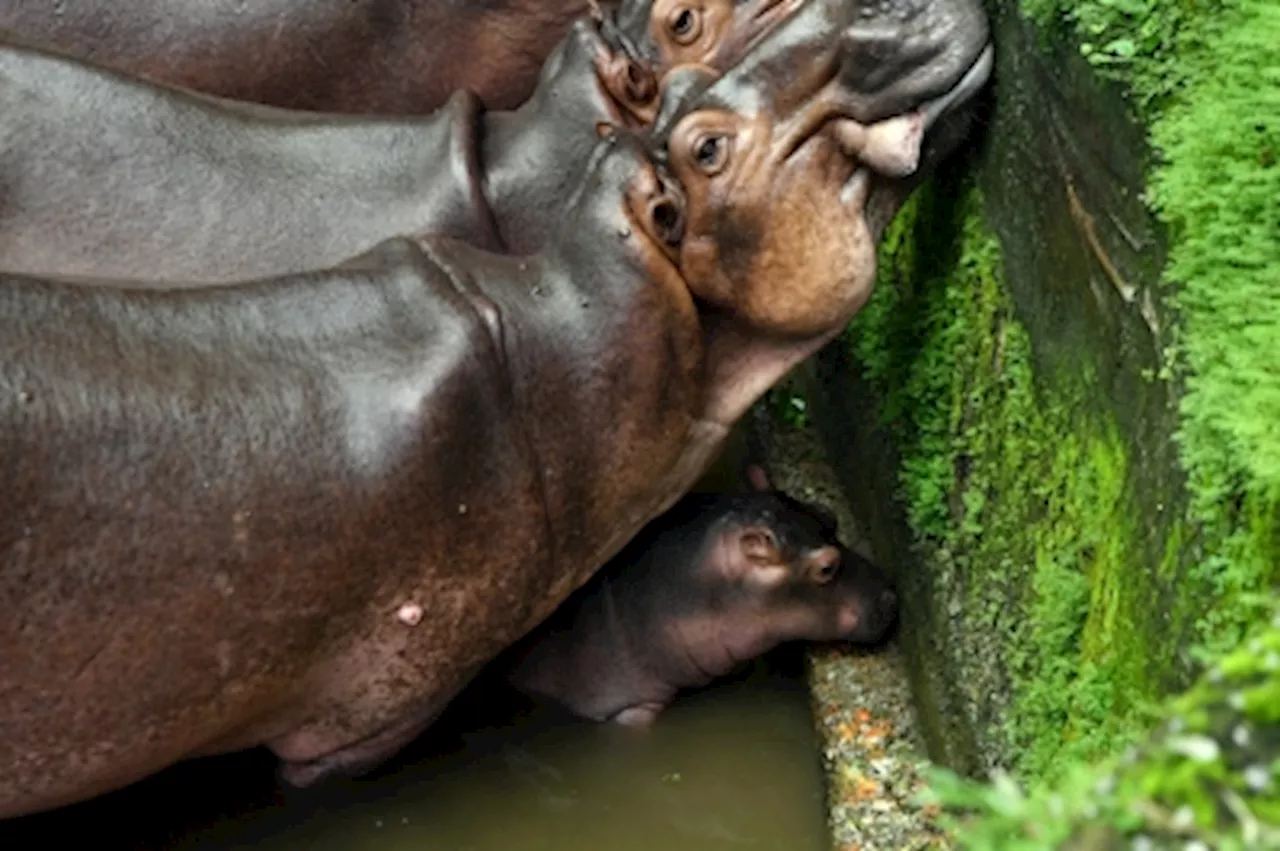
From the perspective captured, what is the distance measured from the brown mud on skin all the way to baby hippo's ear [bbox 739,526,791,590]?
0.19m

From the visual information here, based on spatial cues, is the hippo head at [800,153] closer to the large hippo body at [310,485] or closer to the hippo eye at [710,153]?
the hippo eye at [710,153]

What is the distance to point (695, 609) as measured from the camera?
10.8 ft

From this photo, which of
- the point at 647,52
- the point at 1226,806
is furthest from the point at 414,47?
the point at 1226,806

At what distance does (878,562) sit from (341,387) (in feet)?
4.05

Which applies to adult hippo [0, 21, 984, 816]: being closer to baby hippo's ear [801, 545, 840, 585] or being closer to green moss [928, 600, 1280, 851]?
baby hippo's ear [801, 545, 840, 585]

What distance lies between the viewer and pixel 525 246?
3.21m

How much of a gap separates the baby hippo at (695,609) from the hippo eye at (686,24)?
818mm

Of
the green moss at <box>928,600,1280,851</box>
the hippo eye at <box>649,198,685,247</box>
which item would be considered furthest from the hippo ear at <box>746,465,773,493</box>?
the green moss at <box>928,600,1280,851</box>

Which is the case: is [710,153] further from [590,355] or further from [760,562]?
[760,562]

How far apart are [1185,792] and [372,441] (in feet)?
5.61

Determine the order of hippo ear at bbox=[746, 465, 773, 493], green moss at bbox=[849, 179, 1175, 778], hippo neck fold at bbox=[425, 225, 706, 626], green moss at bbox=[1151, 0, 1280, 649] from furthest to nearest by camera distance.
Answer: hippo ear at bbox=[746, 465, 773, 493], hippo neck fold at bbox=[425, 225, 706, 626], green moss at bbox=[849, 179, 1175, 778], green moss at bbox=[1151, 0, 1280, 649]

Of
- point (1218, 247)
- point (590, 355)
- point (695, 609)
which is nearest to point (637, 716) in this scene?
point (695, 609)

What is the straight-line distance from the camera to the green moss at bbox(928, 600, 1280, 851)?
109 centimetres

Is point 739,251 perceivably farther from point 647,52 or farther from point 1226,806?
point 1226,806
